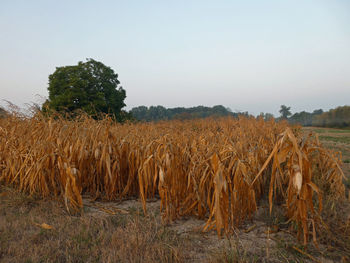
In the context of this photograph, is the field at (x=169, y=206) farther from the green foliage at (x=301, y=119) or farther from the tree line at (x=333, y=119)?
the tree line at (x=333, y=119)

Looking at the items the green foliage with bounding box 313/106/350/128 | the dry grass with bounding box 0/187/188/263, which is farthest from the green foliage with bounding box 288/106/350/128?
the dry grass with bounding box 0/187/188/263

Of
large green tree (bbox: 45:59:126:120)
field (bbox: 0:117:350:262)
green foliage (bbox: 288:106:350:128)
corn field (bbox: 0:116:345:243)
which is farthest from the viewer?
green foliage (bbox: 288:106:350:128)

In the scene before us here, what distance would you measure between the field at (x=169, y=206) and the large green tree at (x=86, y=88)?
53.0 ft

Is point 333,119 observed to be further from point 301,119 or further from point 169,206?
point 169,206

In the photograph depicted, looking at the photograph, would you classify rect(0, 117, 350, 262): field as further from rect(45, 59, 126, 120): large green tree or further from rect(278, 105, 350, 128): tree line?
rect(278, 105, 350, 128): tree line

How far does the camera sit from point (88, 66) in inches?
907

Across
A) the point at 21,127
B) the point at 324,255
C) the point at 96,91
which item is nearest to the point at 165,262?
the point at 324,255

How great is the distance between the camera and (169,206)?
2.38 meters

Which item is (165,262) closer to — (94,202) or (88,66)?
(94,202)

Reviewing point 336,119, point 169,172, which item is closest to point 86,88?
point 169,172

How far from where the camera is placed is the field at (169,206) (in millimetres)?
1767

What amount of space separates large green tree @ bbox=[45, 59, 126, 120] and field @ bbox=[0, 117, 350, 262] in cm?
1615

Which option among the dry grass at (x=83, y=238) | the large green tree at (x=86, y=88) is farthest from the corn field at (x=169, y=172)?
the large green tree at (x=86, y=88)

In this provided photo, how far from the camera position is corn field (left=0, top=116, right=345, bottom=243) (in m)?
2.02
